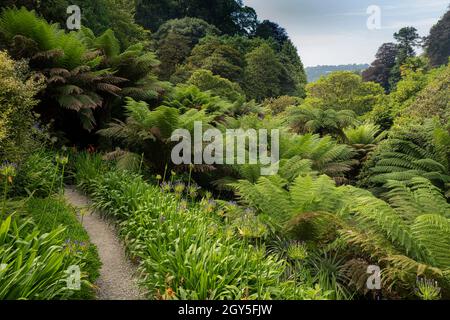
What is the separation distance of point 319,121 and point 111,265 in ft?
22.1

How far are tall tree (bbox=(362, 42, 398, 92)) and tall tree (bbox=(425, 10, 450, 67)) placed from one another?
3.61m

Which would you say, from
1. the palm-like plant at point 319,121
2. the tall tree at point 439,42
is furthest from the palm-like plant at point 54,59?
the tall tree at point 439,42

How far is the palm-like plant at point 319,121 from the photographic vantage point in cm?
919

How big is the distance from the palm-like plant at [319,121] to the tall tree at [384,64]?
36.1m

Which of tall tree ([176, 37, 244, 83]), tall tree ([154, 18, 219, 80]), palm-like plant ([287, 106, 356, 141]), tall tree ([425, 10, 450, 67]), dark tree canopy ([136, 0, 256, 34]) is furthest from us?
tall tree ([425, 10, 450, 67])

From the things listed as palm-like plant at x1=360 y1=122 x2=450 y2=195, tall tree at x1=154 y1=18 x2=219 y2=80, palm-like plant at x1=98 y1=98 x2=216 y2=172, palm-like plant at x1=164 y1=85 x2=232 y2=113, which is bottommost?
palm-like plant at x1=360 y1=122 x2=450 y2=195

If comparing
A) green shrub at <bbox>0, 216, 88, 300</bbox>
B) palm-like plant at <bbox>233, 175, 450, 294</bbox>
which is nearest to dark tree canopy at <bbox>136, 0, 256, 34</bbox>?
palm-like plant at <bbox>233, 175, 450, 294</bbox>

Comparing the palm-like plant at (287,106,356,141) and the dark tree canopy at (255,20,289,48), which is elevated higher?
the dark tree canopy at (255,20,289,48)

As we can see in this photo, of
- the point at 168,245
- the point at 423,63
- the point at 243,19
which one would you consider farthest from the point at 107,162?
the point at 243,19

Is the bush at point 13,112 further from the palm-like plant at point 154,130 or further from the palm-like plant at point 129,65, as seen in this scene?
the palm-like plant at point 129,65

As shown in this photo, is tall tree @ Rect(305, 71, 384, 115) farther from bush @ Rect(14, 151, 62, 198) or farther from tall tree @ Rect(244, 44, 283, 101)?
bush @ Rect(14, 151, 62, 198)

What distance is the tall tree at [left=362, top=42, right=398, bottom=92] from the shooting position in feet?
140

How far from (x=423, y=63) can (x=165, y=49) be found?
17764mm
